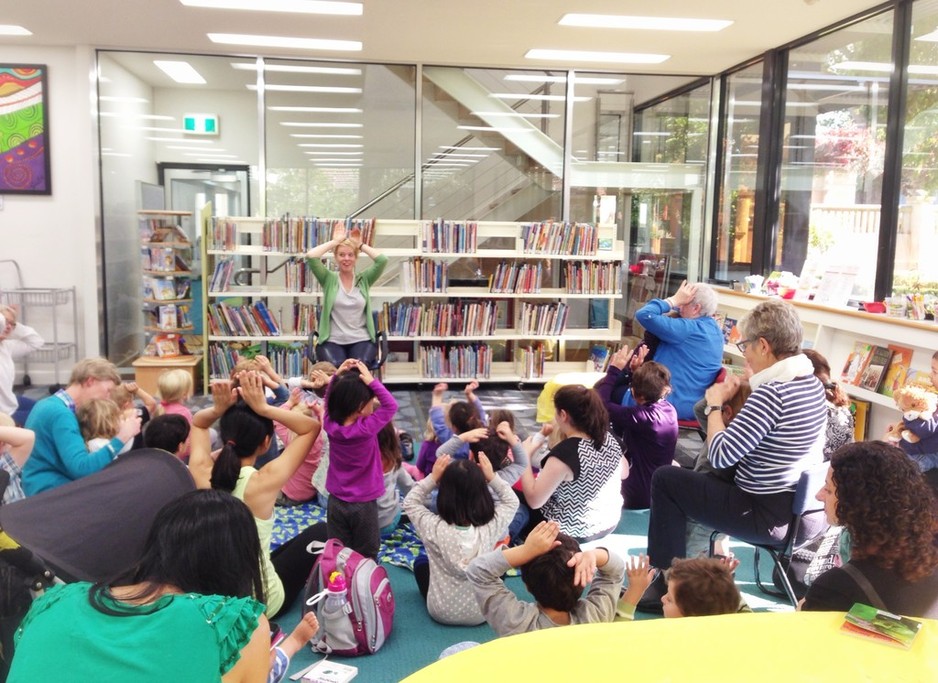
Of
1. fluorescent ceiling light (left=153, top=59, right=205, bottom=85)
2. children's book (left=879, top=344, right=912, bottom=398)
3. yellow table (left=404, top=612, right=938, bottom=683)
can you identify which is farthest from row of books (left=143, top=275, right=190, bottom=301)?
yellow table (left=404, top=612, right=938, bottom=683)

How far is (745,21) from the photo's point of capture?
6.20m

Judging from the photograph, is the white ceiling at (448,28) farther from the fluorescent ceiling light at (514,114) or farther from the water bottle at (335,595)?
the water bottle at (335,595)

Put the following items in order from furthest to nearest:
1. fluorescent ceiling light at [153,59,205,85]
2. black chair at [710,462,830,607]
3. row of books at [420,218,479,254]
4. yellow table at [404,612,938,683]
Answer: fluorescent ceiling light at [153,59,205,85]
row of books at [420,218,479,254]
black chair at [710,462,830,607]
yellow table at [404,612,938,683]

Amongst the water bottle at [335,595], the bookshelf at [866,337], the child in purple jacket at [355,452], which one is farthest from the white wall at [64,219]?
the bookshelf at [866,337]

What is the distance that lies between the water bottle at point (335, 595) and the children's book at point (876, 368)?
4.15 metres

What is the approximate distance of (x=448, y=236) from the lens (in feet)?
25.0

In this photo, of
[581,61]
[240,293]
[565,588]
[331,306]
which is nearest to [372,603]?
[565,588]

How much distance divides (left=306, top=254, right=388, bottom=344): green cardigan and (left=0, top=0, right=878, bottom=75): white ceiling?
2.00 meters

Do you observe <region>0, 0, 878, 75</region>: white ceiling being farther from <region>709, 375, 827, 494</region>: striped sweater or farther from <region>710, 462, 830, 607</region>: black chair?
<region>710, 462, 830, 607</region>: black chair

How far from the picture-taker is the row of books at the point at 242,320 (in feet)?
24.0

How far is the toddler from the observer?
281 cm

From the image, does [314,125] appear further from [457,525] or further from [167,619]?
[167,619]

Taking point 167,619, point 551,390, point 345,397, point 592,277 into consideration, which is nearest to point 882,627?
point 167,619

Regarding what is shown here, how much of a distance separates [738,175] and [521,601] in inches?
264
